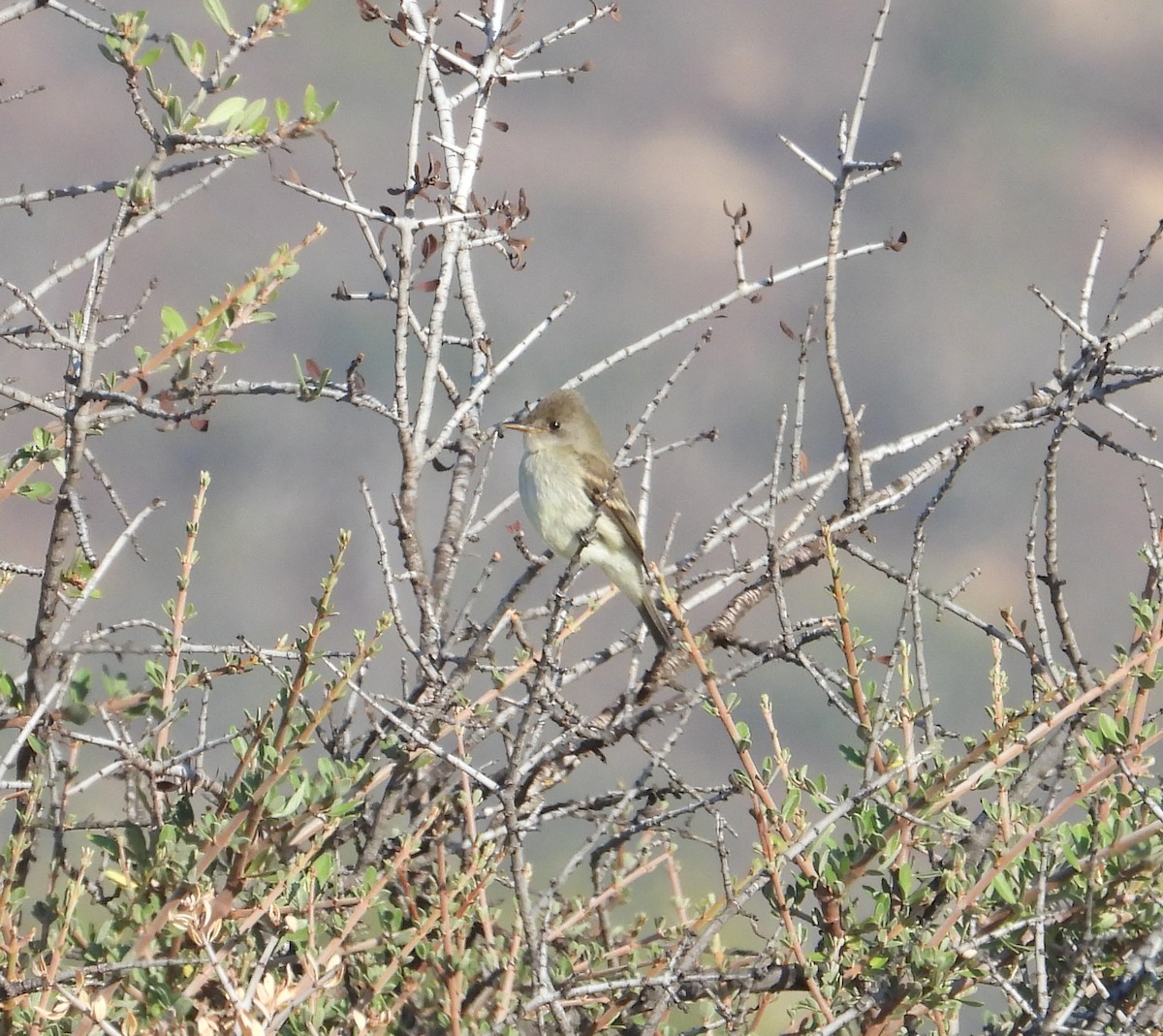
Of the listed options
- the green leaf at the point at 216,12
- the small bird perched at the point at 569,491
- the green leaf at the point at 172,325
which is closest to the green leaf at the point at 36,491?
the green leaf at the point at 172,325

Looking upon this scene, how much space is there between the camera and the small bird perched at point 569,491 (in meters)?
5.56

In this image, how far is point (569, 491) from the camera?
18.4 ft

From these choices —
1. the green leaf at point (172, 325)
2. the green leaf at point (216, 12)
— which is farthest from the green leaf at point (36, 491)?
the green leaf at point (216, 12)

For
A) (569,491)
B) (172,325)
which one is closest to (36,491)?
(172,325)

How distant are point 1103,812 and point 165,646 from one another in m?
1.48

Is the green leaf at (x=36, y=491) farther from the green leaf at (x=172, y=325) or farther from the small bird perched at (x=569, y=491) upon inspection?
the small bird perched at (x=569, y=491)

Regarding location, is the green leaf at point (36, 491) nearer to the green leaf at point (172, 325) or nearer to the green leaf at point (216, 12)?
the green leaf at point (172, 325)

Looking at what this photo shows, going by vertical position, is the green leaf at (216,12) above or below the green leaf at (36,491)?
above

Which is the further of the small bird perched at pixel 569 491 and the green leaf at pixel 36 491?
the small bird perched at pixel 569 491

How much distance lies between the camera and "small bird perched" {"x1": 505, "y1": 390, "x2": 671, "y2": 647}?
556cm

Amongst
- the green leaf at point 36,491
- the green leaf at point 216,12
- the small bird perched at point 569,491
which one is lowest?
the green leaf at point 36,491

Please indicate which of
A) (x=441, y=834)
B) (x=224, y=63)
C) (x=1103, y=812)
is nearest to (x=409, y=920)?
(x=441, y=834)

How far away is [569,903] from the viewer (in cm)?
287

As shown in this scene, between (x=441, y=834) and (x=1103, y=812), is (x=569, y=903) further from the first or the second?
(x=1103, y=812)
